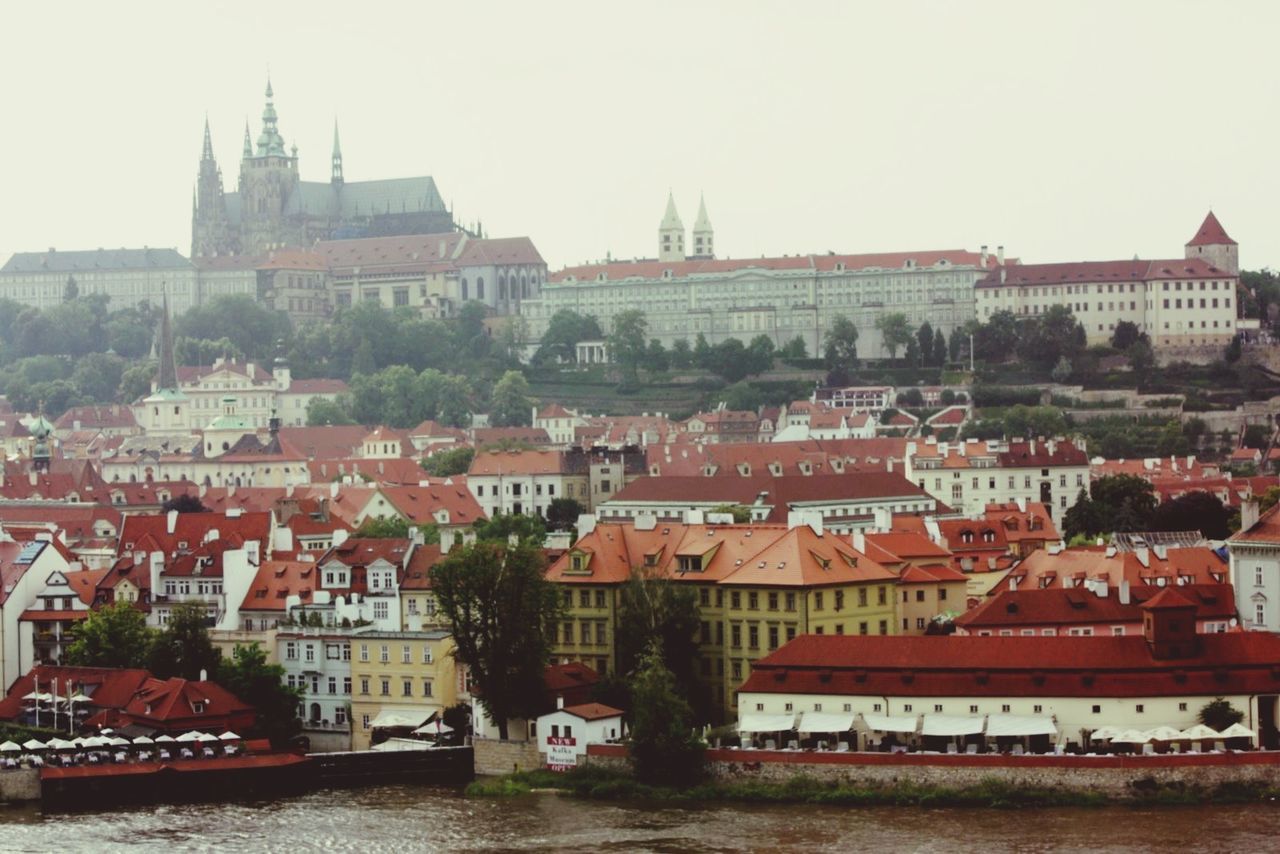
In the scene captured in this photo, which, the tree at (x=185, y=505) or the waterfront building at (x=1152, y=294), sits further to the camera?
the waterfront building at (x=1152, y=294)

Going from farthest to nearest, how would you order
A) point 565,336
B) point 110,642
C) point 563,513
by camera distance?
point 565,336
point 563,513
point 110,642

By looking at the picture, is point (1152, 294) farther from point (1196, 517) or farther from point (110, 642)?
point (110, 642)

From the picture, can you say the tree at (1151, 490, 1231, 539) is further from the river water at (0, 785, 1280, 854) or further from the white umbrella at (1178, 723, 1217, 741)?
the river water at (0, 785, 1280, 854)

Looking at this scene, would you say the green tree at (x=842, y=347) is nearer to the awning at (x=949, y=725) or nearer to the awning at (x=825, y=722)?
the awning at (x=825, y=722)

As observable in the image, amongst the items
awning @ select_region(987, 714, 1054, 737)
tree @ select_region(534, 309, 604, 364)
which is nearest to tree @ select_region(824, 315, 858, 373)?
tree @ select_region(534, 309, 604, 364)

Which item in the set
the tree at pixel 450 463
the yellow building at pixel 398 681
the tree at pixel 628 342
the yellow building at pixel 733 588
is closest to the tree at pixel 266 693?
the yellow building at pixel 398 681

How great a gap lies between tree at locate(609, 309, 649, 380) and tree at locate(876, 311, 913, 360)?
15.0 meters

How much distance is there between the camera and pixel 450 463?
121875 millimetres

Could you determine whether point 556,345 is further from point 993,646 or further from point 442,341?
point 993,646

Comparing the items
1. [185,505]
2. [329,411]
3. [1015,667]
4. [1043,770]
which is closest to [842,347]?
[329,411]

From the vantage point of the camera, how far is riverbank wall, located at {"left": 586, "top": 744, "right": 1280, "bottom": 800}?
50031 mm

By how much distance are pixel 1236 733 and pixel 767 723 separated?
8609 mm

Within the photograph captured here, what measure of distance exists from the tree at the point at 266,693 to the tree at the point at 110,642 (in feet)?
8.57

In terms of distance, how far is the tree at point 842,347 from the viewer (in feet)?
550
